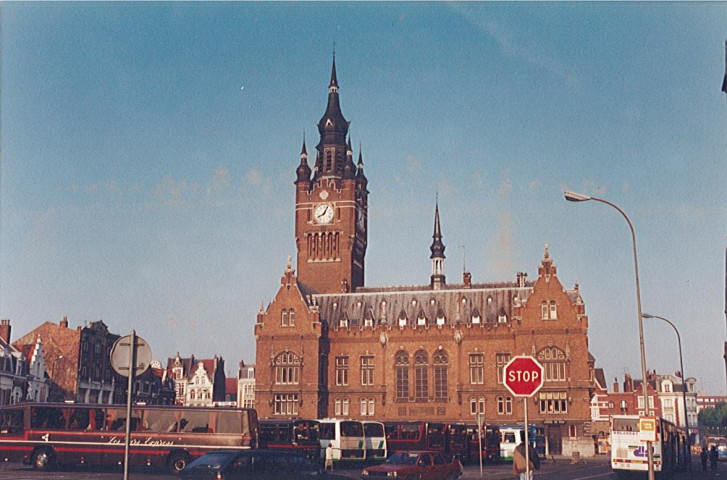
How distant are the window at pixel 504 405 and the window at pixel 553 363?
14.9 feet

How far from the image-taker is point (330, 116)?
343 feet

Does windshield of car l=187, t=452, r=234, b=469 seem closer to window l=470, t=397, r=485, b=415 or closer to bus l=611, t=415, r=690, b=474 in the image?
bus l=611, t=415, r=690, b=474

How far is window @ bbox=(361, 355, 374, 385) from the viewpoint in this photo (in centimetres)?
8332

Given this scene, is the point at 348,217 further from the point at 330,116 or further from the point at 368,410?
the point at 368,410

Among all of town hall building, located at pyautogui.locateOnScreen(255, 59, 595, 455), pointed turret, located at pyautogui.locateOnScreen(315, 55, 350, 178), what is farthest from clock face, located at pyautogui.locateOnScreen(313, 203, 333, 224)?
town hall building, located at pyautogui.locateOnScreen(255, 59, 595, 455)

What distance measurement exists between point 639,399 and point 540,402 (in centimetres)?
6038

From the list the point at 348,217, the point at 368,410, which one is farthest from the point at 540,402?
the point at 348,217

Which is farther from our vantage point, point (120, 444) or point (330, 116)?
point (330, 116)

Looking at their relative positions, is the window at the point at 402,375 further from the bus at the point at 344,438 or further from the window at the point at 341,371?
the bus at the point at 344,438

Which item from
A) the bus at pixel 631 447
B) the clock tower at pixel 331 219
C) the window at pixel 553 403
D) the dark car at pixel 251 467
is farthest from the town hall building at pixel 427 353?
the dark car at pixel 251 467

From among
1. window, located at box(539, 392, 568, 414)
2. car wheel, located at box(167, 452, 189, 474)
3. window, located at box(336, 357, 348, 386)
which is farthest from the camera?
window, located at box(336, 357, 348, 386)

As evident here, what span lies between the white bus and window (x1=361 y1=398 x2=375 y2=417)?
30.2 meters

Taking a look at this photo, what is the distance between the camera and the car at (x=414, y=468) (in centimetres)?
3081

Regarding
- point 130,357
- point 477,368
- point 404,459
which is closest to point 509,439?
point 477,368
